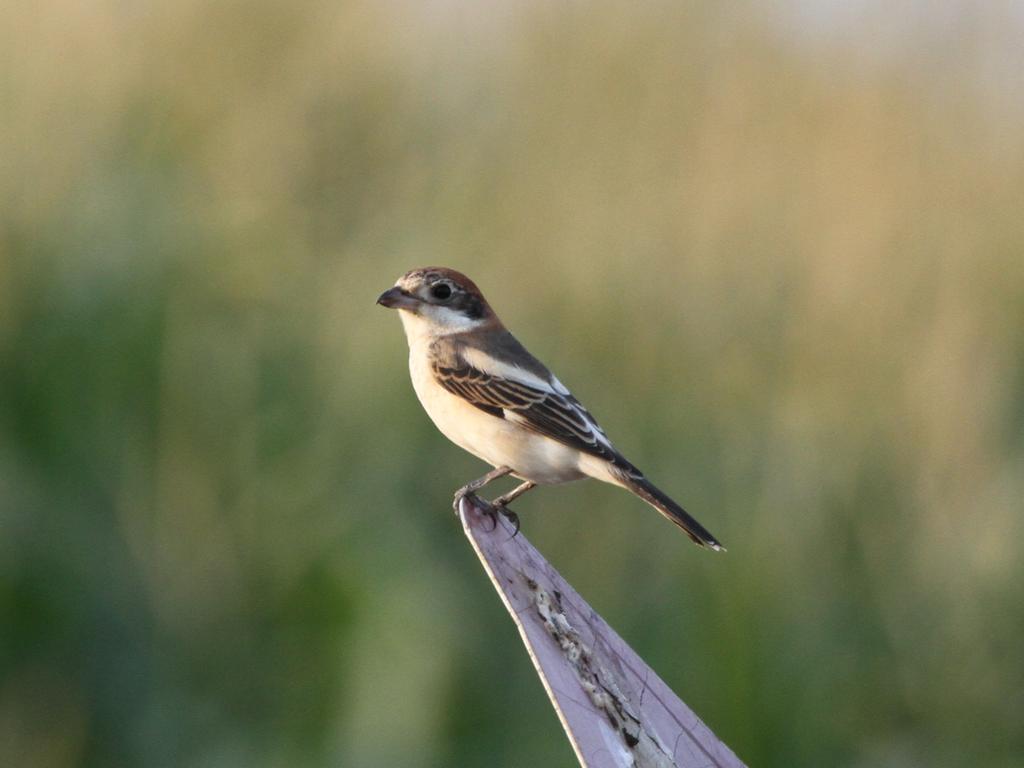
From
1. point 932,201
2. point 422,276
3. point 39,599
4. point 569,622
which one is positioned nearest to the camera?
point 569,622

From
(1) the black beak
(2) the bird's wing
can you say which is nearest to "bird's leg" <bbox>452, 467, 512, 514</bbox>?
(2) the bird's wing

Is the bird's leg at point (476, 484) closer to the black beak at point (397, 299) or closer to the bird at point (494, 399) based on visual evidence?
the bird at point (494, 399)

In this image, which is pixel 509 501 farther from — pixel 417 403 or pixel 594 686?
pixel 594 686

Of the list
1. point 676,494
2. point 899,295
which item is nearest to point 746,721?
point 676,494

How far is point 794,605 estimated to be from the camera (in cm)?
343

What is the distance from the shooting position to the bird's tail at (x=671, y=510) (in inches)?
97.4

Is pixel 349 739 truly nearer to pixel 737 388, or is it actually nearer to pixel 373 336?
pixel 373 336

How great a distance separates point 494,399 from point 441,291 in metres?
0.31

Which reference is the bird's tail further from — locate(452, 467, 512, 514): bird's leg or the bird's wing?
locate(452, 467, 512, 514): bird's leg

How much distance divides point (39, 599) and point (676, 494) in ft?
5.48

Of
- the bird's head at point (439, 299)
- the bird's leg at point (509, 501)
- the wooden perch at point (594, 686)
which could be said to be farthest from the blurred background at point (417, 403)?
the wooden perch at point (594, 686)

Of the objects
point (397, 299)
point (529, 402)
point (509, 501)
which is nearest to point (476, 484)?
point (509, 501)

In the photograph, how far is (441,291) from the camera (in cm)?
303

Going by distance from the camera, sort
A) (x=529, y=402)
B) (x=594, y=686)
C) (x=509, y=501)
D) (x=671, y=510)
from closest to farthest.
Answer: (x=594, y=686) < (x=671, y=510) < (x=509, y=501) < (x=529, y=402)
